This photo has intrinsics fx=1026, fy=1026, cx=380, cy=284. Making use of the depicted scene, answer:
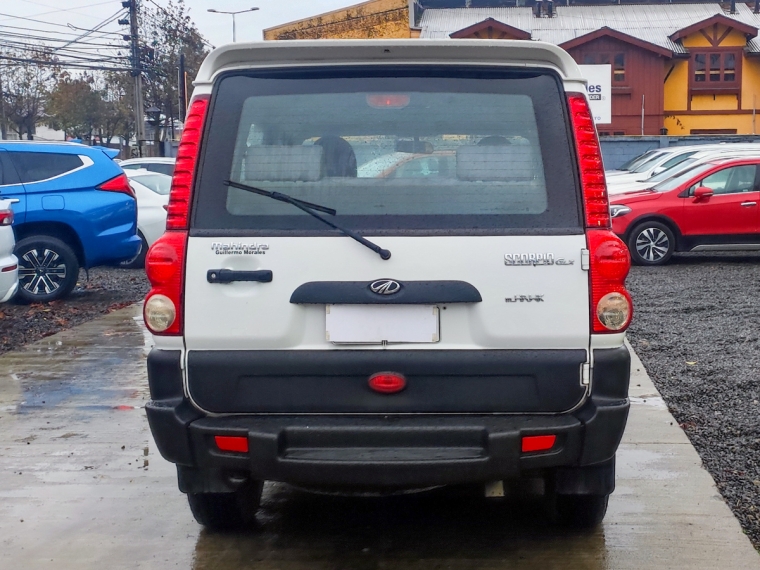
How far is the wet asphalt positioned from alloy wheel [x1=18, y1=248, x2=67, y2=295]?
17.2 ft

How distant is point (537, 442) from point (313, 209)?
113 centimetres

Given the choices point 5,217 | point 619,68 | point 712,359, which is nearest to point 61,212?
point 5,217

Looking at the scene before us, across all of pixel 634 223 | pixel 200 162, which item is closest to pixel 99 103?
pixel 634 223

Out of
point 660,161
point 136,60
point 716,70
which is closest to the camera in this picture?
point 660,161

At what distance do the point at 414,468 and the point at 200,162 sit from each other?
1.33m

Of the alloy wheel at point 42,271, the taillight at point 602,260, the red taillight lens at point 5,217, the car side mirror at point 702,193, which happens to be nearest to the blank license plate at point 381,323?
the taillight at point 602,260

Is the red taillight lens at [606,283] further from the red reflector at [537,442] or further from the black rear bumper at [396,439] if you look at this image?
the red reflector at [537,442]

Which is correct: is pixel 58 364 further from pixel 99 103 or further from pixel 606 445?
pixel 99 103

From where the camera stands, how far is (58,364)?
7977 mm

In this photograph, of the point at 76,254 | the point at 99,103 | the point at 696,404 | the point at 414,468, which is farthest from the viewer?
the point at 99,103

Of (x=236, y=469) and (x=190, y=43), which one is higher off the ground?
(x=190, y=43)

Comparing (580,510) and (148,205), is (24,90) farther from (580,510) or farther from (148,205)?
(580,510)

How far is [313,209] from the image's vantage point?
11.9 ft

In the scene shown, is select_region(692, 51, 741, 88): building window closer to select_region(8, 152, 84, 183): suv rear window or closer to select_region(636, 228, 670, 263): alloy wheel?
select_region(636, 228, 670, 263): alloy wheel
